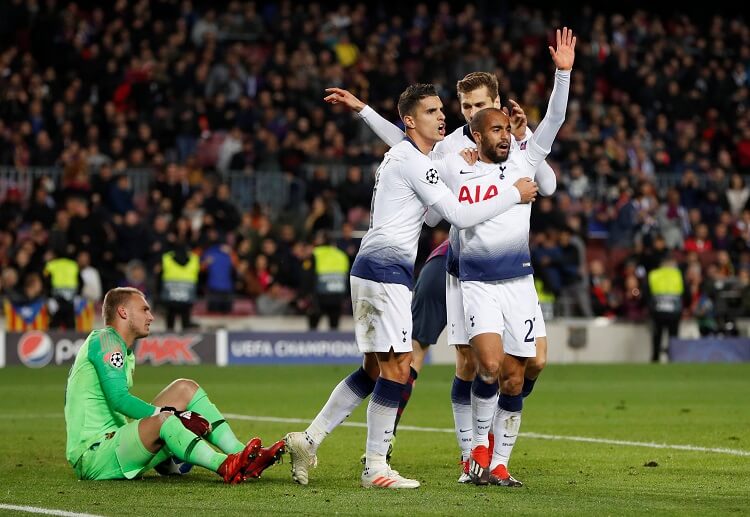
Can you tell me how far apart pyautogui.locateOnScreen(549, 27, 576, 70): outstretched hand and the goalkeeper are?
2.81m

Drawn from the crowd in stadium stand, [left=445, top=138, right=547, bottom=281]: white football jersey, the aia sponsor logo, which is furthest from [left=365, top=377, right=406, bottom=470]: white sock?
the crowd in stadium stand

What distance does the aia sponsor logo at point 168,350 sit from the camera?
21.5 metres

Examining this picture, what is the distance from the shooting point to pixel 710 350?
23906mm

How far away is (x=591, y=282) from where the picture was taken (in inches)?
984

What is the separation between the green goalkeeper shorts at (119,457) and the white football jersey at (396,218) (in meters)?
1.61

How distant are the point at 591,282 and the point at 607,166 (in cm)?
358

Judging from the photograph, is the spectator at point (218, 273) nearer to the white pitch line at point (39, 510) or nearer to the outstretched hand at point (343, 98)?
the outstretched hand at point (343, 98)

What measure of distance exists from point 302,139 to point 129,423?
18.3 metres

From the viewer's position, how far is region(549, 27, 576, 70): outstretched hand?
837 centimetres

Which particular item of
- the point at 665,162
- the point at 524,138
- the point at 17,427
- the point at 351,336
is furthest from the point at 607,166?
the point at 524,138

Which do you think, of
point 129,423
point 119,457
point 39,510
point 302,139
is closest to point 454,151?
point 129,423

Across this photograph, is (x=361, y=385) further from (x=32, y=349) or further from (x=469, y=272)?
(x=32, y=349)

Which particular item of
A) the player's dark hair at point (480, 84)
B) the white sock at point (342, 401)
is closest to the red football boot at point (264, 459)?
the white sock at point (342, 401)

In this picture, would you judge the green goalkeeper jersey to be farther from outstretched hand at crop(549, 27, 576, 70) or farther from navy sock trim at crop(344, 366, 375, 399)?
outstretched hand at crop(549, 27, 576, 70)
